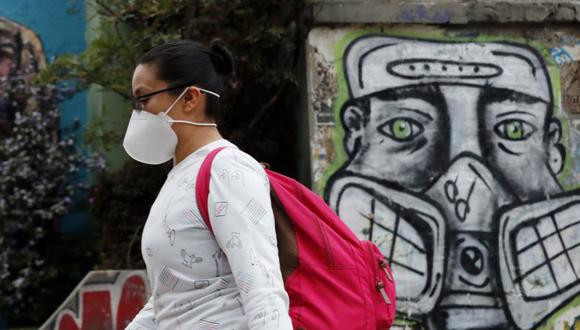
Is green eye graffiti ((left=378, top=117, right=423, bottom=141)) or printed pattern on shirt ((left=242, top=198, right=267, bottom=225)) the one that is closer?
printed pattern on shirt ((left=242, top=198, right=267, bottom=225))

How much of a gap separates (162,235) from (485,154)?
438cm

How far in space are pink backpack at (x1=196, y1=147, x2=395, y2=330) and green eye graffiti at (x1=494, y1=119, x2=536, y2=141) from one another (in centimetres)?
421

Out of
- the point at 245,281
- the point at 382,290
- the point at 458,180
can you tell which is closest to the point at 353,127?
the point at 458,180

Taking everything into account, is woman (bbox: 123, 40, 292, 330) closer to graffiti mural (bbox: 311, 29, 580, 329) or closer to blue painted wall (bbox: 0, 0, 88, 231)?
graffiti mural (bbox: 311, 29, 580, 329)

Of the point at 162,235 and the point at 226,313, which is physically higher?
the point at 162,235

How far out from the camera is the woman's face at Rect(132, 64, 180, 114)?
2.40 m

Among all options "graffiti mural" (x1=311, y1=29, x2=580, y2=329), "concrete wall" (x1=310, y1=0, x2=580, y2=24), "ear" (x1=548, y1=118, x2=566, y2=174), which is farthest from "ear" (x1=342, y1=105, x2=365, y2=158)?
"ear" (x1=548, y1=118, x2=566, y2=174)

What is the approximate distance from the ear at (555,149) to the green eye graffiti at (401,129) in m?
1.07

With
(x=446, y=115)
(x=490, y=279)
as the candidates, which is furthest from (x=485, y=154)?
(x=490, y=279)

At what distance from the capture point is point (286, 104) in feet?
22.8

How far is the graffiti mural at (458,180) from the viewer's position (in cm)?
596

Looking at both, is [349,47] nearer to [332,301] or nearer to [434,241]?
[434,241]

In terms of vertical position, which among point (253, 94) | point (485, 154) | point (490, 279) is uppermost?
point (253, 94)

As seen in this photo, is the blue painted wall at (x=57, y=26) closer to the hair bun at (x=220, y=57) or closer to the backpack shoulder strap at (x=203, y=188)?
the hair bun at (x=220, y=57)
